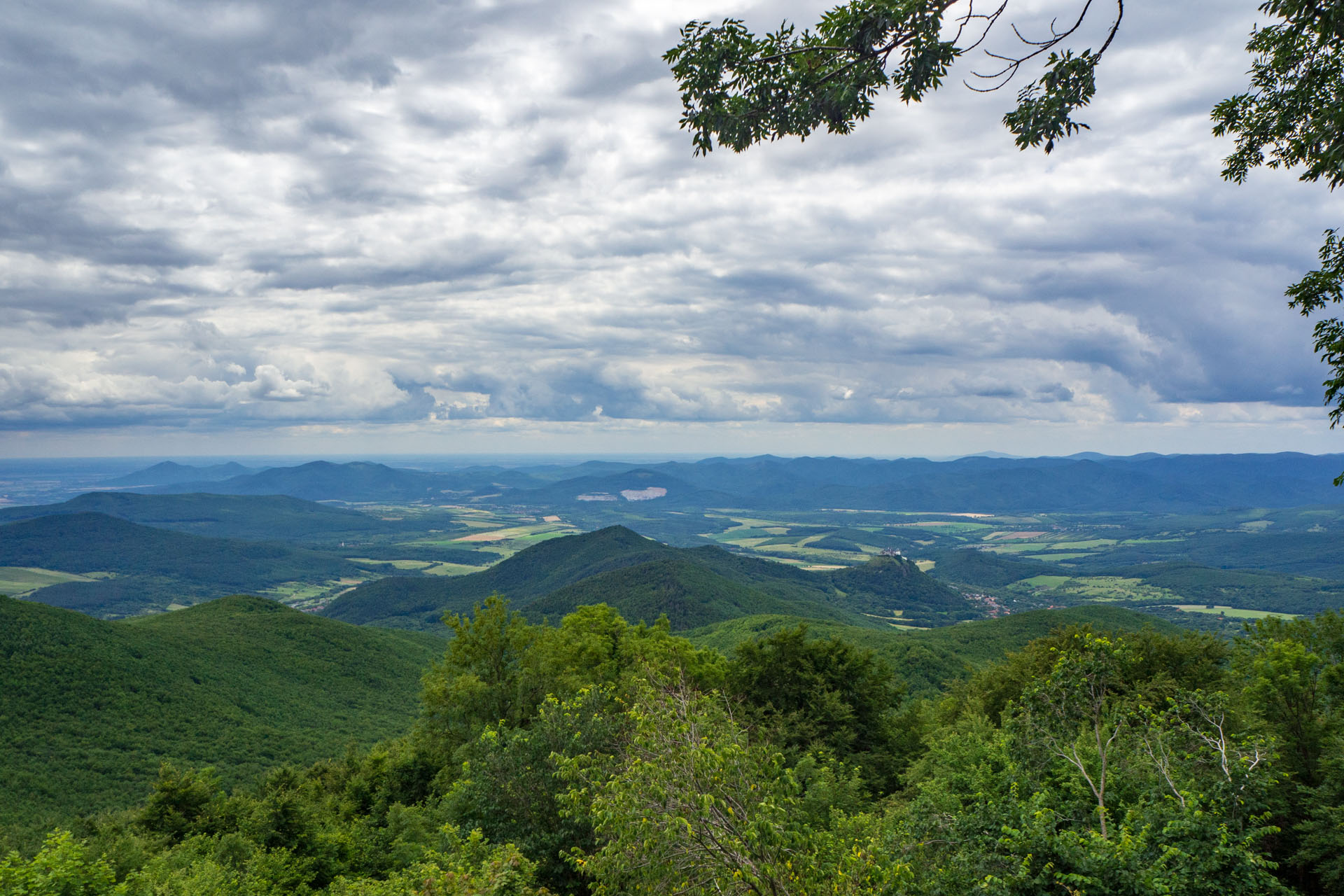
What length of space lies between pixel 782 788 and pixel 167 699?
408ft

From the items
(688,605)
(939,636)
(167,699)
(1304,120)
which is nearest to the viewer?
(1304,120)

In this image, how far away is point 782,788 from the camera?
13.2 m

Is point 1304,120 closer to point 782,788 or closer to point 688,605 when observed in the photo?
point 782,788

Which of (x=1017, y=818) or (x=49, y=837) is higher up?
(x=1017, y=818)

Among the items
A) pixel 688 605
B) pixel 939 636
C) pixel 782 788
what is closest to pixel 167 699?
pixel 688 605

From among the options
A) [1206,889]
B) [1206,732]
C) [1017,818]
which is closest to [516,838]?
[1017,818]

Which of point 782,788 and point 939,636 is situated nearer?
point 782,788

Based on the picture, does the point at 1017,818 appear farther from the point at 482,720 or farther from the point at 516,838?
the point at 482,720

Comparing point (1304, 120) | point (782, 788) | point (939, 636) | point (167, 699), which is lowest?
point (167, 699)

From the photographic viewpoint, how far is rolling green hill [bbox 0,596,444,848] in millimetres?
76750

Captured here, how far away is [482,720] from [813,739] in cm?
1848

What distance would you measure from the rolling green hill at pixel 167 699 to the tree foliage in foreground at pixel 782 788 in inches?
1588

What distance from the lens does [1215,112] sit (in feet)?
43.3

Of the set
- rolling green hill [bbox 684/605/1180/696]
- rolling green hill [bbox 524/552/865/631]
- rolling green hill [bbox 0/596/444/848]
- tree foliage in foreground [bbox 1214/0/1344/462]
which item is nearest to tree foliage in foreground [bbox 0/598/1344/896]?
tree foliage in foreground [bbox 1214/0/1344/462]
